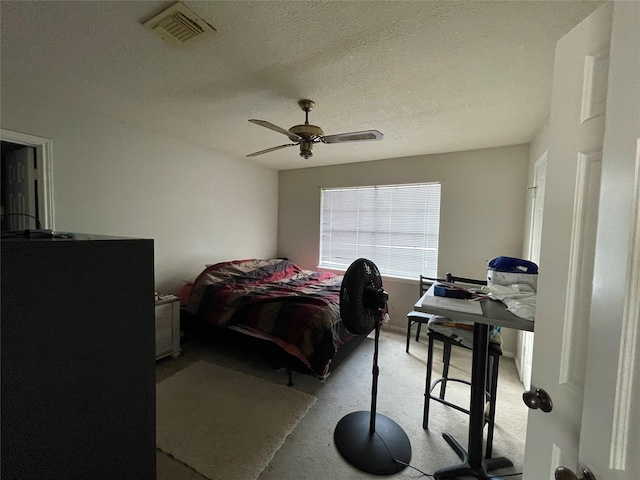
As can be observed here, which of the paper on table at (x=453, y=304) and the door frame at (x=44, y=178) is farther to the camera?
the door frame at (x=44, y=178)

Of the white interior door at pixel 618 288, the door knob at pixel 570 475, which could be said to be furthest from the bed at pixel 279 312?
the white interior door at pixel 618 288

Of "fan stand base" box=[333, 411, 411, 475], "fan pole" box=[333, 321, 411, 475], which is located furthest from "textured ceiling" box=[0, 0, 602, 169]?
"fan stand base" box=[333, 411, 411, 475]

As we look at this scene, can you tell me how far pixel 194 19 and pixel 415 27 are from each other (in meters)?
1.07

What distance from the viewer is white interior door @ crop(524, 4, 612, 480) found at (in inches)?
24.9

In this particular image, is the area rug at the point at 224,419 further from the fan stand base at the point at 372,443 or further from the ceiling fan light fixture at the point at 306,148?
the ceiling fan light fixture at the point at 306,148

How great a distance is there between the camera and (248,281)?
10.5ft

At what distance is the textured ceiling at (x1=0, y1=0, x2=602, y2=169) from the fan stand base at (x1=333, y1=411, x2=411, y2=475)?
2.38 meters

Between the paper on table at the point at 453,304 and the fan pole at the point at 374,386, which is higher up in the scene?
the paper on table at the point at 453,304

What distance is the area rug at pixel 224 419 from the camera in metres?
1.51

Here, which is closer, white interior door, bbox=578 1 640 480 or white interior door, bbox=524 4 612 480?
white interior door, bbox=578 1 640 480

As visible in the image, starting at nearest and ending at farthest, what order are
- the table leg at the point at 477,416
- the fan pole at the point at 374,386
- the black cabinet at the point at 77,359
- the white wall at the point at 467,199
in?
1. the black cabinet at the point at 77,359
2. the table leg at the point at 477,416
3. the fan pole at the point at 374,386
4. the white wall at the point at 467,199

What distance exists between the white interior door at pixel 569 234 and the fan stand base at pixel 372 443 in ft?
3.27

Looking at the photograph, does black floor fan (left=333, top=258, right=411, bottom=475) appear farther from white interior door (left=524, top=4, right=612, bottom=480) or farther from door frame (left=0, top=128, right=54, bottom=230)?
door frame (left=0, top=128, right=54, bottom=230)

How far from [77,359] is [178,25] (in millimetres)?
1493
